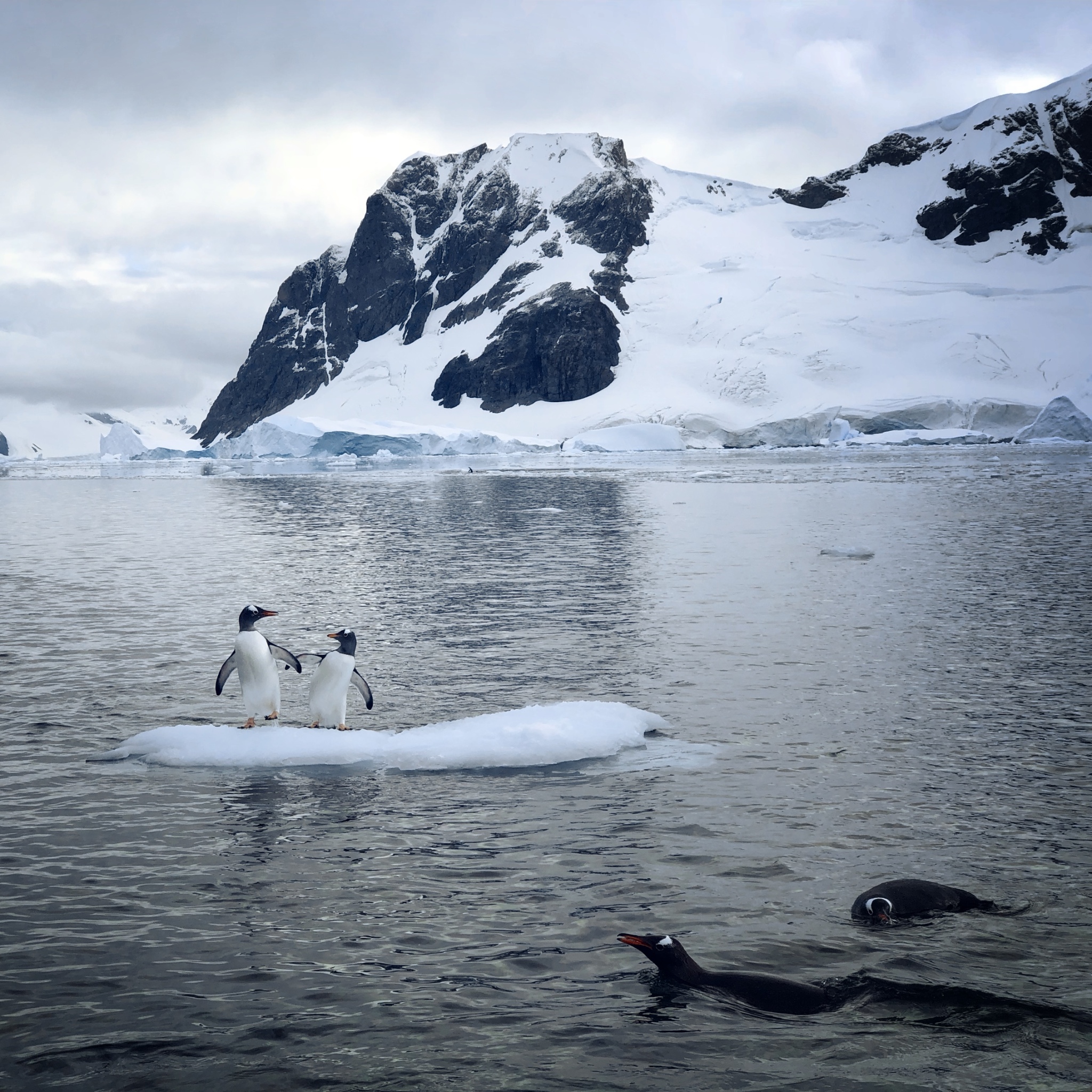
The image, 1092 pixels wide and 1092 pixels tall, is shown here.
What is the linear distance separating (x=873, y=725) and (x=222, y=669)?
7.16 meters

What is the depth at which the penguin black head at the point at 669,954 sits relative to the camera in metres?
5.77

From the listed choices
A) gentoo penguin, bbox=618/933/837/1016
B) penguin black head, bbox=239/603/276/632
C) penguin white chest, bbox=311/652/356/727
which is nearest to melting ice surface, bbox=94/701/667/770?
penguin white chest, bbox=311/652/356/727

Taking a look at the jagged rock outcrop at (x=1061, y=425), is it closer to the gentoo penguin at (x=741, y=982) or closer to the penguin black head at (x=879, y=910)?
the penguin black head at (x=879, y=910)

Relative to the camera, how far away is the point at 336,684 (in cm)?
1095

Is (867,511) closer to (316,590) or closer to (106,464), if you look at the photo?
(316,590)

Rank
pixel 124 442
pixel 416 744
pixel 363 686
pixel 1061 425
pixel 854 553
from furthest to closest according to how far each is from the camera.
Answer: pixel 124 442, pixel 1061 425, pixel 854 553, pixel 363 686, pixel 416 744

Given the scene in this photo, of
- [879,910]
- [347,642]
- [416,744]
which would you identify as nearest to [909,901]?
[879,910]

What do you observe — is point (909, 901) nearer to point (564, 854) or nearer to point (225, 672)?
point (564, 854)

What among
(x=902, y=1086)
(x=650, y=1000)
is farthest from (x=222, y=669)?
(x=902, y=1086)

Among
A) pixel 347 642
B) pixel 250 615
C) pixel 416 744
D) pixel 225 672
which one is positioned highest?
pixel 250 615

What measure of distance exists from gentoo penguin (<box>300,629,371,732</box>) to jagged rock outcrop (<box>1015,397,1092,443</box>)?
98876 mm

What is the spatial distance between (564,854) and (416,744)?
9.17 feet

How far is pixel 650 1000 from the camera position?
5672mm

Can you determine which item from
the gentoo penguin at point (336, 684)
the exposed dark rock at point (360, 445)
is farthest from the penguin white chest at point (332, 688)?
the exposed dark rock at point (360, 445)
